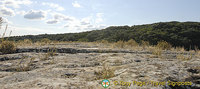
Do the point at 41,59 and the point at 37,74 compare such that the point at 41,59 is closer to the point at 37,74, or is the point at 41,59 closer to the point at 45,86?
the point at 37,74

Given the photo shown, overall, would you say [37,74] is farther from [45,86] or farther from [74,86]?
[74,86]

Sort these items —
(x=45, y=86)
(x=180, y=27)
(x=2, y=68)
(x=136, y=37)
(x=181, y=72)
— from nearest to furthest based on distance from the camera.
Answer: (x=45, y=86) < (x=181, y=72) < (x=2, y=68) < (x=136, y=37) < (x=180, y=27)

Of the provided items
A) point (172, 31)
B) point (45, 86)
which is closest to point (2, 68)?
point (45, 86)

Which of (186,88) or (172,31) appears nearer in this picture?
(186,88)

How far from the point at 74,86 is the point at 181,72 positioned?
1.78 meters

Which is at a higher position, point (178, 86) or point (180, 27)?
point (180, 27)

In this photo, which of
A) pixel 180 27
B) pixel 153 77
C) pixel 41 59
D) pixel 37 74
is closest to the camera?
pixel 153 77

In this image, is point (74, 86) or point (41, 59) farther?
point (41, 59)

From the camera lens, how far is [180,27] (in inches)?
980

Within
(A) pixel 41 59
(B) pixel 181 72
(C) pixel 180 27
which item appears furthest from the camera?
(C) pixel 180 27

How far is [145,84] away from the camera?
1.85 meters

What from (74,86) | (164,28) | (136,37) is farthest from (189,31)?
(74,86)

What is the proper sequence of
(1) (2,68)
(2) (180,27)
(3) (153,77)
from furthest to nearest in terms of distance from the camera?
1. (2) (180,27)
2. (1) (2,68)
3. (3) (153,77)

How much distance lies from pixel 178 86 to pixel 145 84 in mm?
486
